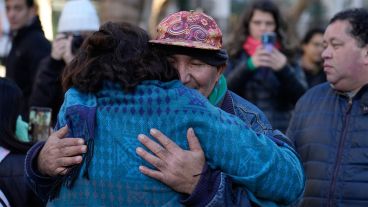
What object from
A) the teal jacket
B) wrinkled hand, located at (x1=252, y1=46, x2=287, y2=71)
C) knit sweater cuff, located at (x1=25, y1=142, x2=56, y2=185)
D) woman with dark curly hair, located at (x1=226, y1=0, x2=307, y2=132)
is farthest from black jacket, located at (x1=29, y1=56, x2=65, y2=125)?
the teal jacket

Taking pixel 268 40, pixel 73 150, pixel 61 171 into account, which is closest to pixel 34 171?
pixel 61 171

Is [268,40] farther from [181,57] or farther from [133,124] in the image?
Result: [133,124]

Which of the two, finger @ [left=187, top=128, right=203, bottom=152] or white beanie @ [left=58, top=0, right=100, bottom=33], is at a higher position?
finger @ [left=187, top=128, right=203, bottom=152]

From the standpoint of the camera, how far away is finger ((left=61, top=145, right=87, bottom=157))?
291 cm

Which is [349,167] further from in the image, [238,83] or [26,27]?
[26,27]

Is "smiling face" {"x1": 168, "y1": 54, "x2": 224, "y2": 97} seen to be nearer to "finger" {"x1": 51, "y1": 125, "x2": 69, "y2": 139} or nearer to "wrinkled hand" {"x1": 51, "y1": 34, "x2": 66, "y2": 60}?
"finger" {"x1": 51, "y1": 125, "x2": 69, "y2": 139}

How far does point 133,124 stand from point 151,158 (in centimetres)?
14

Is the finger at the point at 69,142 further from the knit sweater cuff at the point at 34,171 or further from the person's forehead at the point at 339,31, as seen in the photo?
the person's forehead at the point at 339,31

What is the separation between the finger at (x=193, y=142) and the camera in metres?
2.84

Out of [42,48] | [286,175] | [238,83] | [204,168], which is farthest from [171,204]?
[42,48]

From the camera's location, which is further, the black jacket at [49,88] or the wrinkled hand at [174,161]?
the black jacket at [49,88]

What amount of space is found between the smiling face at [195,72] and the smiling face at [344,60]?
1.52 m

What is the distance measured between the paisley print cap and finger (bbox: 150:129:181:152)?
35 centimetres

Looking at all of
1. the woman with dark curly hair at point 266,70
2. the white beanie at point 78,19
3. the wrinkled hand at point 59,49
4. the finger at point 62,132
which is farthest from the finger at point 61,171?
the white beanie at point 78,19
